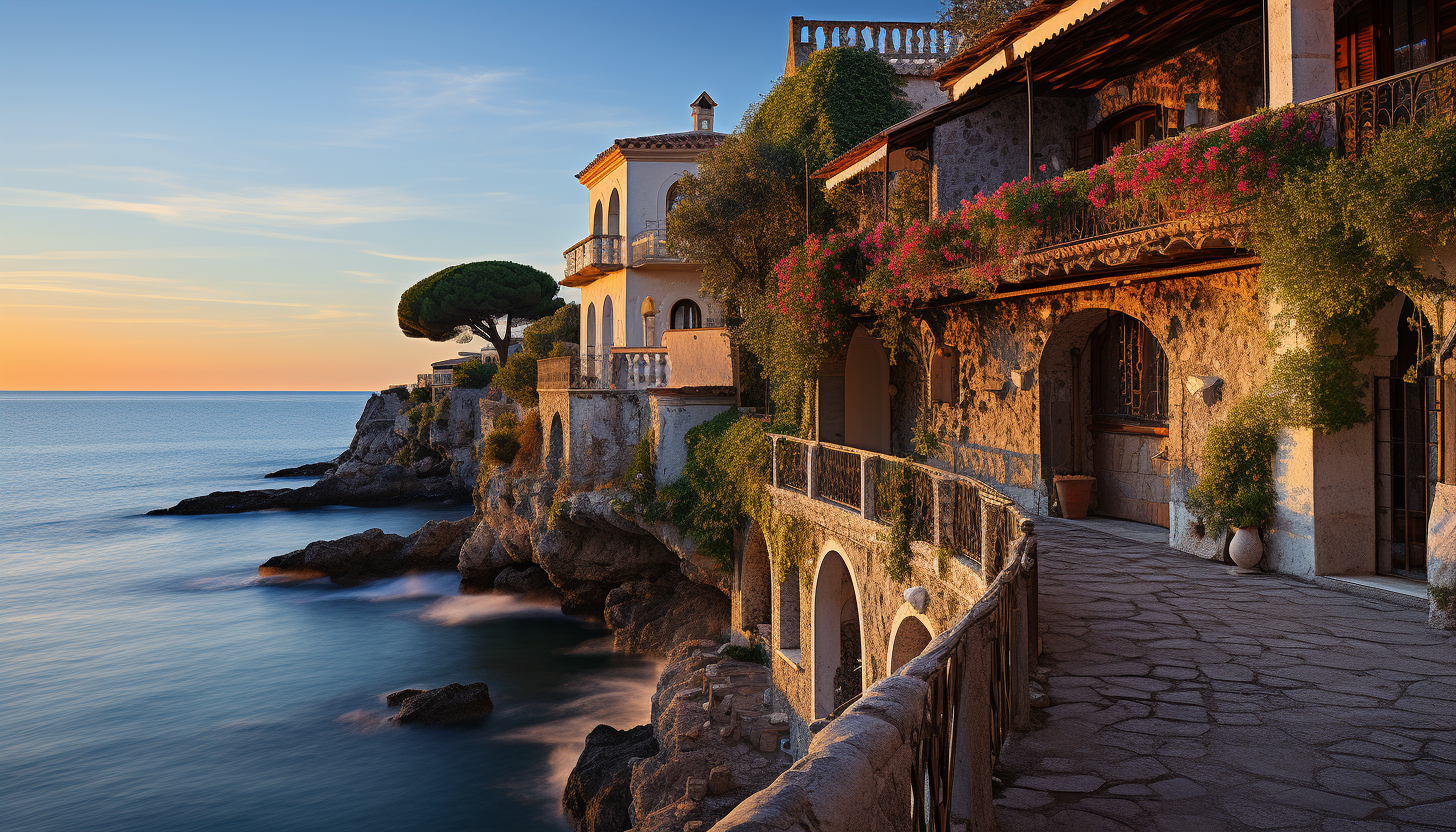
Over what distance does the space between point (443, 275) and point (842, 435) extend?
136ft

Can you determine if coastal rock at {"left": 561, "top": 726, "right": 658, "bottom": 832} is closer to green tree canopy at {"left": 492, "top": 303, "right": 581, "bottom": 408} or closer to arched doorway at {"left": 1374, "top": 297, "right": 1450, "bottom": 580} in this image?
arched doorway at {"left": 1374, "top": 297, "right": 1450, "bottom": 580}

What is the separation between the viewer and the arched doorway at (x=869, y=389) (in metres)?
18.0

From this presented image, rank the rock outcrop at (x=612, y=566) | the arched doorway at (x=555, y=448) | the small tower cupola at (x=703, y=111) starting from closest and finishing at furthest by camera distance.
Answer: the rock outcrop at (x=612, y=566) → the arched doorway at (x=555, y=448) → the small tower cupola at (x=703, y=111)

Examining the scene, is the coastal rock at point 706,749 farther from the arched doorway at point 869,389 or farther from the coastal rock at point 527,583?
the coastal rock at point 527,583

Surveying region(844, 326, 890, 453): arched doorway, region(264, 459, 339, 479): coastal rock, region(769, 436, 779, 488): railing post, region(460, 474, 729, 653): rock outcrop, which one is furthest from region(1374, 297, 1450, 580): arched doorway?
region(264, 459, 339, 479): coastal rock

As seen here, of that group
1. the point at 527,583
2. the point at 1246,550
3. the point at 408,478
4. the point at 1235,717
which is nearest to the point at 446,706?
the point at 527,583

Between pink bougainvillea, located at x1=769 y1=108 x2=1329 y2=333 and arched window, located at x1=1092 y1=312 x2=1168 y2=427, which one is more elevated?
pink bougainvillea, located at x1=769 y1=108 x2=1329 y2=333

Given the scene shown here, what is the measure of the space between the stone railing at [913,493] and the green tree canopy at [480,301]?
39.2m

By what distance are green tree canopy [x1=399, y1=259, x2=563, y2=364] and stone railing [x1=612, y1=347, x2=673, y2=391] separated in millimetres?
28451

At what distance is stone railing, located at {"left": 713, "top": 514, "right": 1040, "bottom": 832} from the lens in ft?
6.20

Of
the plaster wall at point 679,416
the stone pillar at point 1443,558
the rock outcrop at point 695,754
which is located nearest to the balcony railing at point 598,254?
the plaster wall at point 679,416

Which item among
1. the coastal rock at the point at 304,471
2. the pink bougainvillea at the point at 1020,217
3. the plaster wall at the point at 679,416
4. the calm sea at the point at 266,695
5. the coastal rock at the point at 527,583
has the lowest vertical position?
the calm sea at the point at 266,695

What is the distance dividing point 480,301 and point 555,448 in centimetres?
2665

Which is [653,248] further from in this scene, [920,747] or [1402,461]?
[920,747]
